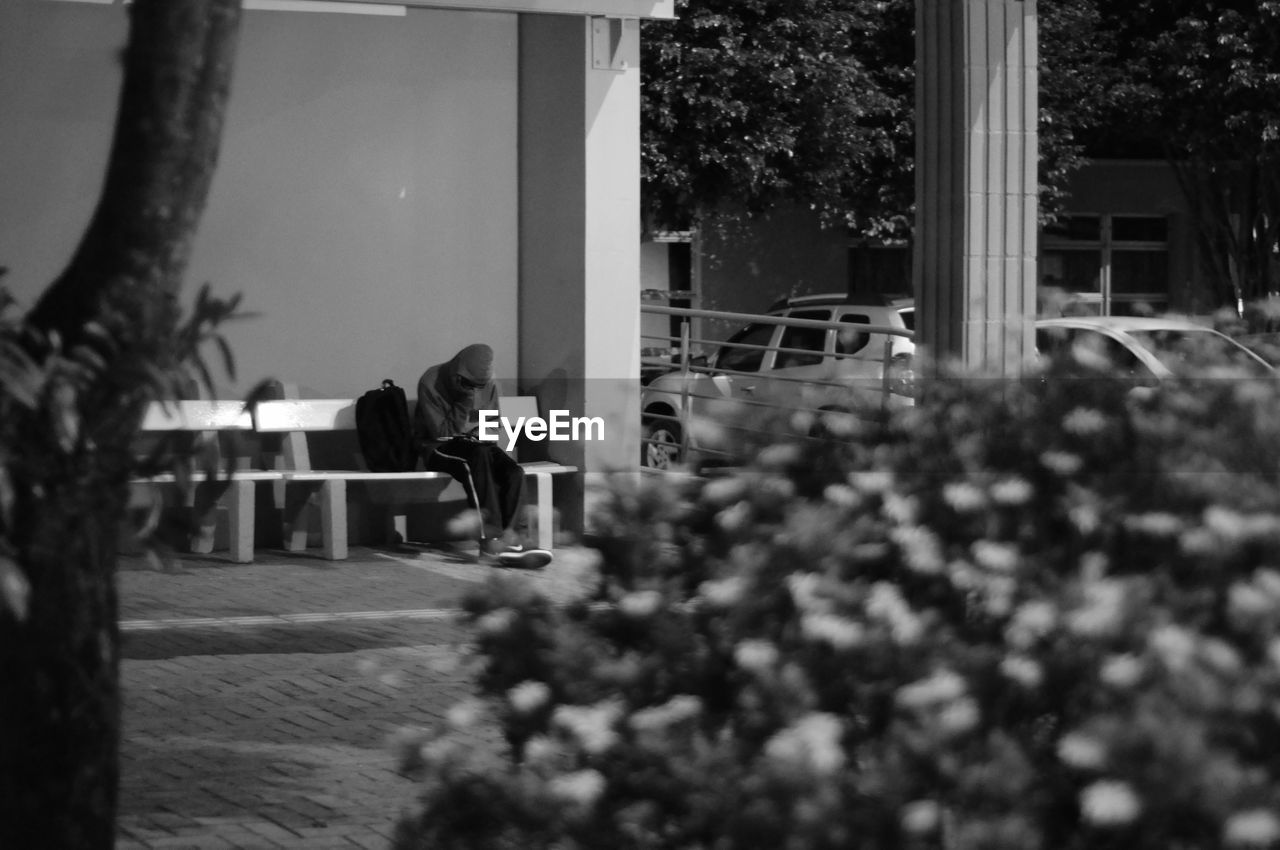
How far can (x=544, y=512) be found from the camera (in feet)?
40.2

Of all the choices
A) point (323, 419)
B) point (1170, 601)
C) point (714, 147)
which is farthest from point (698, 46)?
point (1170, 601)

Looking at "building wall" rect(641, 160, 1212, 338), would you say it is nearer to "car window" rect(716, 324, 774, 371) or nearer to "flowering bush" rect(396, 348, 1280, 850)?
"car window" rect(716, 324, 774, 371)

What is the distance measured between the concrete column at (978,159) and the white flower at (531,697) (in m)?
6.34

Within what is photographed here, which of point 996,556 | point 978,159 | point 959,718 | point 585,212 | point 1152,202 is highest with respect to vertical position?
point 1152,202

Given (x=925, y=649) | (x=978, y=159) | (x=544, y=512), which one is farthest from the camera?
(x=544, y=512)

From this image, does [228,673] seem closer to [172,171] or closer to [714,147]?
[172,171]

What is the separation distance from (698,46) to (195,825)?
22693 mm

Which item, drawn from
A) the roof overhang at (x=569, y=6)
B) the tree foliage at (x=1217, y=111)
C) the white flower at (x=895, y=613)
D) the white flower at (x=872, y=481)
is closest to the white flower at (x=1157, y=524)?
the white flower at (x=895, y=613)

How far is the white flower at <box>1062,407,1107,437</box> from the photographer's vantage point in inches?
147

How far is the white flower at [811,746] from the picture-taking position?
3.18 meters

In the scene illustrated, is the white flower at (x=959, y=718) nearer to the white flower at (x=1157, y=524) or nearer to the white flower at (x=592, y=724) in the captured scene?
the white flower at (x=1157, y=524)

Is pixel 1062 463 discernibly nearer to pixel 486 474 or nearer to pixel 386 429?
pixel 486 474

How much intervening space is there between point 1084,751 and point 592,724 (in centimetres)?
102

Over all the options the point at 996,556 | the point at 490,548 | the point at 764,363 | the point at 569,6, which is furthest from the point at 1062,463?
the point at 764,363
